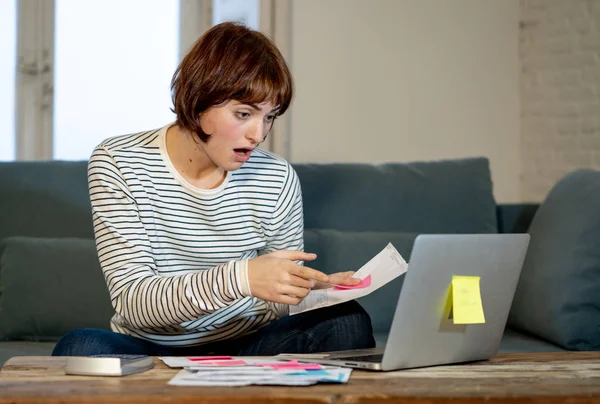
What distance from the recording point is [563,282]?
6.95 ft

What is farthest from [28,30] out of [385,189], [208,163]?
[208,163]

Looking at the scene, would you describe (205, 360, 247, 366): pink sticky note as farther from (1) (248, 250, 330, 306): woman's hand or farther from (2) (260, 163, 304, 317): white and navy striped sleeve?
(2) (260, 163, 304, 317): white and navy striped sleeve

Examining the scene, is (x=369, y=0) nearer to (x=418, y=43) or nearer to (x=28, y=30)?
(x=418, y=43)

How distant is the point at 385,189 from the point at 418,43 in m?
1.60

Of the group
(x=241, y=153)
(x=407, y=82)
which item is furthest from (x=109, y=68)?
(x=241, y=153)

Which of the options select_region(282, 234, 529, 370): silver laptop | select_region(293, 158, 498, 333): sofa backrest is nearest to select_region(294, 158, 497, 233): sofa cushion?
select_region(293, 158, 498, 333): sofa backrest

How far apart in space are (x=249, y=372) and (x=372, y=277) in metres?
0.29

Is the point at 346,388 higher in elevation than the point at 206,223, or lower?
lower

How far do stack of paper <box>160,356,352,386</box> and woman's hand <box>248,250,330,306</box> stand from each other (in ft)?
0.35

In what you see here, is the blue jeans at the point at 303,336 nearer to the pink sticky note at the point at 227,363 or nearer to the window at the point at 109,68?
the pink sticky note at the point at 227,363

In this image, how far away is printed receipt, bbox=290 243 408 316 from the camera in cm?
128

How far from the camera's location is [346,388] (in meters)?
1.07

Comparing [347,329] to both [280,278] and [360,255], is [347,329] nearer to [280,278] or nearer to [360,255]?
[280,278]

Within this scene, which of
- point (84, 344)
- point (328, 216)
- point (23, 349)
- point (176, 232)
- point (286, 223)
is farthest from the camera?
point (328, 216)
